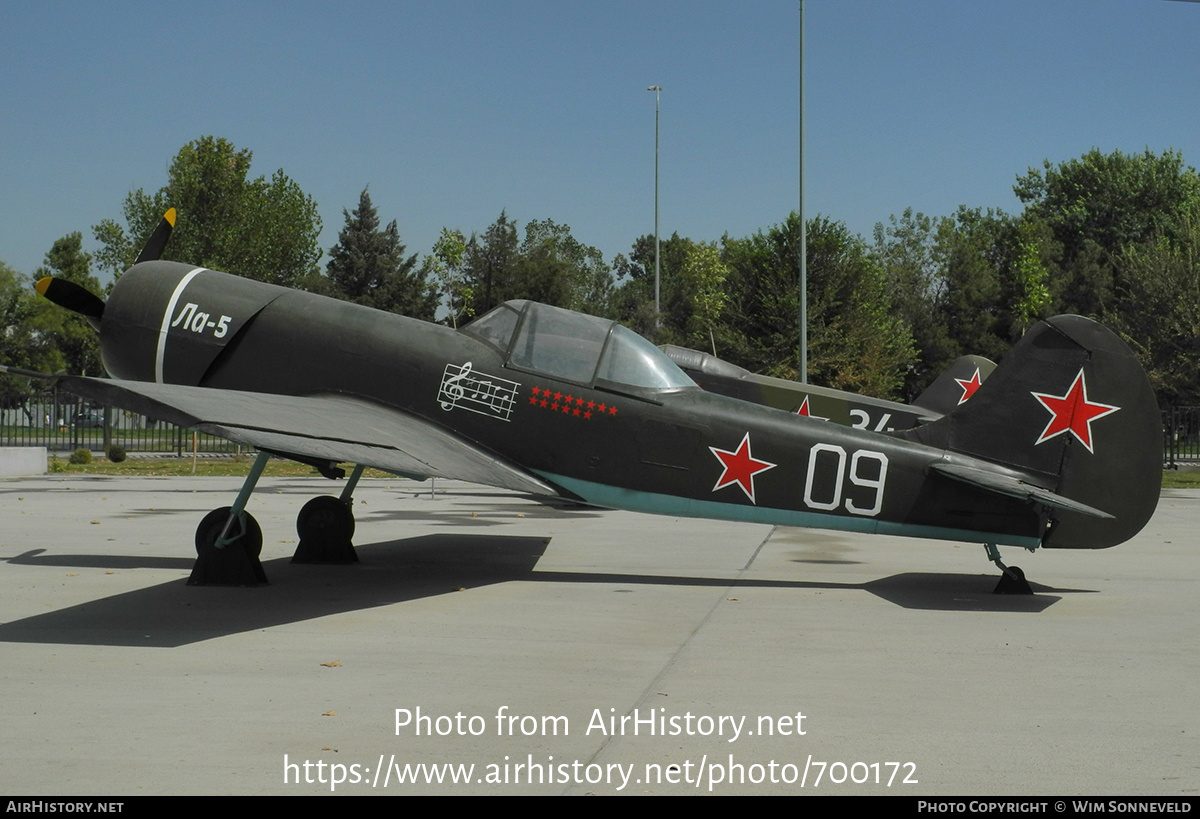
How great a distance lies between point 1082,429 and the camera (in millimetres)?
8875

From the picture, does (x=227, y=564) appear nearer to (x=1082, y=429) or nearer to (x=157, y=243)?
(x=157, y=243)

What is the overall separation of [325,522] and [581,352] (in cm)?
323

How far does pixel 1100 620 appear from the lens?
322 inches

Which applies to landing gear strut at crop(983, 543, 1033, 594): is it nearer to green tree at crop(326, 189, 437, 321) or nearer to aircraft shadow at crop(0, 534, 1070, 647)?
aircraft shadow at crop(0, 534, 1070, 647)

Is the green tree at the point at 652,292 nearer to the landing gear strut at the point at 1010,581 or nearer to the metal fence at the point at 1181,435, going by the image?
the metal fence at the point at 1181,435

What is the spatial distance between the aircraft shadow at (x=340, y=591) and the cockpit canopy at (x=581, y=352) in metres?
1.97

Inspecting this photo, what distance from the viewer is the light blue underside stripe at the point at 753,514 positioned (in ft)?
29.6

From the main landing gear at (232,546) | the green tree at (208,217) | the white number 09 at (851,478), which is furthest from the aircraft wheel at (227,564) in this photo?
the green tree at (208,217)

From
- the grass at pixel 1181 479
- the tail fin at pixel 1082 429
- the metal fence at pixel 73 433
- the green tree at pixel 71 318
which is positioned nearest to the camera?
the tail fin at pixel 1082 429

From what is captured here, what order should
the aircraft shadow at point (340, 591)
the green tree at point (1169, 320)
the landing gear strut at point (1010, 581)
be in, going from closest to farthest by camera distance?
the aircraft shadow at point (340, 591)
the landing gear strut at point (1010, 581)
the green tree at point (1169, 320)

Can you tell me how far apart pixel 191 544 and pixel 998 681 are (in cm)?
907

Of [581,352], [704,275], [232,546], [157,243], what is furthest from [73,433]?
[704,275]

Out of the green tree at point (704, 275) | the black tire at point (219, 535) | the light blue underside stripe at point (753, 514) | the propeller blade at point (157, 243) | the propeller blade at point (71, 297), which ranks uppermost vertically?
the green tree at point (704, 275)
